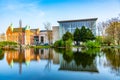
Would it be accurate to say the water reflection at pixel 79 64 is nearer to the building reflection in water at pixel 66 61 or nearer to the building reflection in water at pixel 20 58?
the building reflection in water at pixel 66 61

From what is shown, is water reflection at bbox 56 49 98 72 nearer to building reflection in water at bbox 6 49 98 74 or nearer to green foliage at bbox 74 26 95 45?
building reflection in water at bbox 6 49 98 74

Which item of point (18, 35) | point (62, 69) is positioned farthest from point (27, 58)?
point (18, 35)

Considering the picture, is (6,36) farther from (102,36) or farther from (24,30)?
(102,36)

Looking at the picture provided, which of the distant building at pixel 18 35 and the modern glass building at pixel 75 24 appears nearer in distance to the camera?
the modern glass building at pixel 75 24

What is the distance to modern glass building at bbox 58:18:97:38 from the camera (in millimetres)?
57000

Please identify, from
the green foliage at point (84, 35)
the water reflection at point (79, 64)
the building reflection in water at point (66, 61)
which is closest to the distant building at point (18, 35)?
the green foliage at point (84, 35)

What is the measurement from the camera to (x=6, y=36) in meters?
71.4

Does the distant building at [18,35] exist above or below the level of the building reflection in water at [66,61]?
above

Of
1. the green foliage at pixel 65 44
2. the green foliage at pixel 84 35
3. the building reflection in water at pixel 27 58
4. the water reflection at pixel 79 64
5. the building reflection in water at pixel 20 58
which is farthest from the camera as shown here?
the green foliage at pixel 84 35

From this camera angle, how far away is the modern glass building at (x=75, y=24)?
57000 mm

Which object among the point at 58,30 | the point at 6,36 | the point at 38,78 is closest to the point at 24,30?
the point at 6,36

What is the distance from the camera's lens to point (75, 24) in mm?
60188

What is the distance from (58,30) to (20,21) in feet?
63.6

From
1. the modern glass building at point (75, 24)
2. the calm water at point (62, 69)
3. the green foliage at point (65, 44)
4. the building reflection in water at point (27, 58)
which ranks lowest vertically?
the calm water at point (62, 69)
